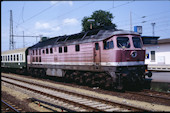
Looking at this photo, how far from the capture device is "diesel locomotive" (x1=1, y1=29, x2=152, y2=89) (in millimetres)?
12672

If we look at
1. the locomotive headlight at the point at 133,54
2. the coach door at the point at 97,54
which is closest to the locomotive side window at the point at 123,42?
the locomotive headlight at the point at 133,54

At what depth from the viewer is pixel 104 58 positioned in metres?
13.4

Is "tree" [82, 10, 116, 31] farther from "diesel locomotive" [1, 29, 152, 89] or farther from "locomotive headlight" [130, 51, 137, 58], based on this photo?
"locomotive headlight" [130, 51, 137, 58]

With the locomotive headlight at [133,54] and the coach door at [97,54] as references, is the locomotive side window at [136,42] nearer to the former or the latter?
the locomotive headlight at [133,54]

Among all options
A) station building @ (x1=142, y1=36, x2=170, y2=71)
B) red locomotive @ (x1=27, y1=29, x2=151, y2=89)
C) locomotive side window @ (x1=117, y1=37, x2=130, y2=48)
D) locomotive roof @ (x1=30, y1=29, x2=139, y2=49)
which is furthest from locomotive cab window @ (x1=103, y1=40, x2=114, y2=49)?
station building @ (x1=142, y1=36, x2=170, y2=71)

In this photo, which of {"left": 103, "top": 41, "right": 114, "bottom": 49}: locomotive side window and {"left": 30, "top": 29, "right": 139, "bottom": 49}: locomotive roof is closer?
{"left": 103, "top": 41, "right": 114, "bottom": 49}: locomotive side window

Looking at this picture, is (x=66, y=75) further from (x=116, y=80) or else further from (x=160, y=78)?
(x=160, y=78)

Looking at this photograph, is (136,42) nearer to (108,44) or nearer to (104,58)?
(108,44)

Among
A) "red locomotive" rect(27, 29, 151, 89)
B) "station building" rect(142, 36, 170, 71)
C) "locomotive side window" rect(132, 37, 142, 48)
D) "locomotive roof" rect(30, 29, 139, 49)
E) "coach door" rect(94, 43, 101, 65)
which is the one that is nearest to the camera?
"red locomotive" rect(27, 29, 151, 89)

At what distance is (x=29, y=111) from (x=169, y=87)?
9735 millimetres

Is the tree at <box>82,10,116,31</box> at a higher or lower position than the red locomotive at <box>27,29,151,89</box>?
higher

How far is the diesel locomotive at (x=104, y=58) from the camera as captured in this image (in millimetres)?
12672

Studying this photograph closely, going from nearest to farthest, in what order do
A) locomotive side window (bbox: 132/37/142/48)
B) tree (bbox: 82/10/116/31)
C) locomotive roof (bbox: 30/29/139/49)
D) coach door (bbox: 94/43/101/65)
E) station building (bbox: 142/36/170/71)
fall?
locomotive roof (bbox: 30/29/139/49) → locomotive side window (bbox: 132/37/142/48) → coach door (bbox: 94/43/101/65) → station building (bbox: 142/36/170/71) → tree (bbox: 82/10/116/31)

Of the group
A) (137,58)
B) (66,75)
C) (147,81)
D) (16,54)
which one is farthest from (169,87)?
(16,54)
